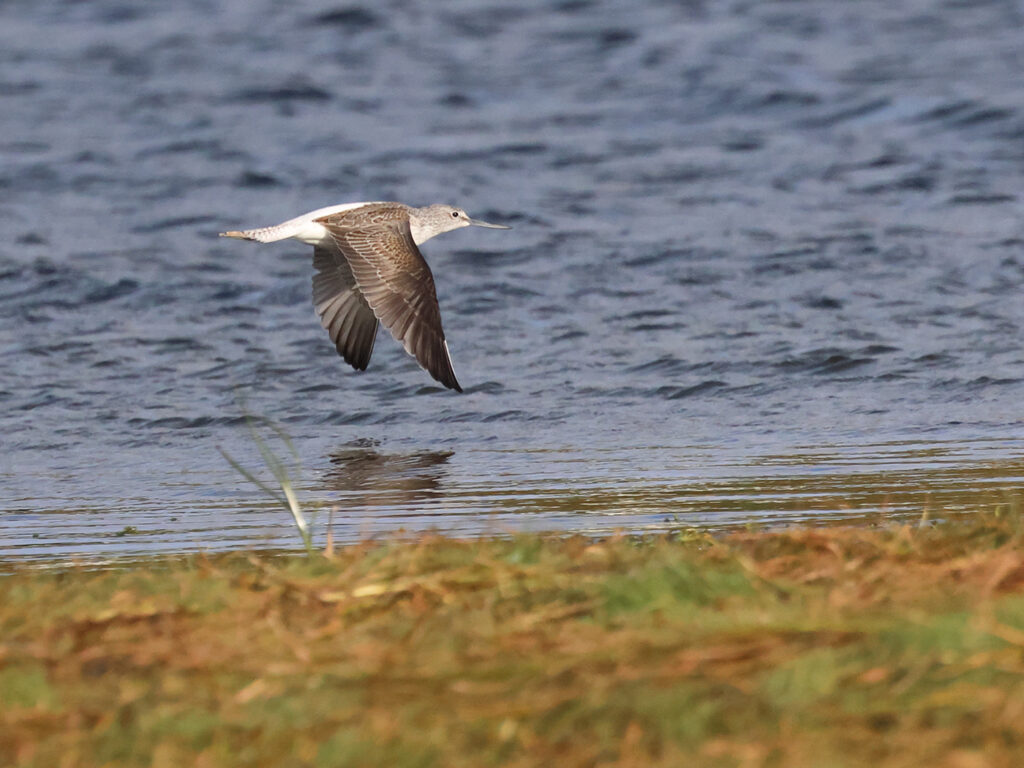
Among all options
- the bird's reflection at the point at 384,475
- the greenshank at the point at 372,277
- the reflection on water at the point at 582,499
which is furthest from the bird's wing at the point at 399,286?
the reflection on water at the point at 582,499

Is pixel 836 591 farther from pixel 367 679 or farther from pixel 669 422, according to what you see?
pixel 669 422

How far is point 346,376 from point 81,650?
5.74 m

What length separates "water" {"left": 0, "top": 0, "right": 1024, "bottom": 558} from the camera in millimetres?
6250

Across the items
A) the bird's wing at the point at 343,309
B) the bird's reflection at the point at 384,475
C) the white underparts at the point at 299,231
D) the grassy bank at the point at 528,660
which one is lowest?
the bird's reflection at the point at 384,475

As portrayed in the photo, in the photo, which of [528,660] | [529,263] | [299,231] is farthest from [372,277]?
[528,660]

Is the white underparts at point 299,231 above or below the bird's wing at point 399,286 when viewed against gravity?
above

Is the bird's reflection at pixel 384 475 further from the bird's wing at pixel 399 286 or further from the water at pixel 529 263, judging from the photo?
the bird's wing at pixel 399 286

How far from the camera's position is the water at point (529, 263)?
6.25 metres

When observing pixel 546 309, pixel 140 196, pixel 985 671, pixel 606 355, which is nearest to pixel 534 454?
pixel 606 355

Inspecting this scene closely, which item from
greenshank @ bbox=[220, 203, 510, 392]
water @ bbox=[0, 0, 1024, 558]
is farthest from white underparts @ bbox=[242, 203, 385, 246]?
water @ bbox=[0, 0, 1024, 558]

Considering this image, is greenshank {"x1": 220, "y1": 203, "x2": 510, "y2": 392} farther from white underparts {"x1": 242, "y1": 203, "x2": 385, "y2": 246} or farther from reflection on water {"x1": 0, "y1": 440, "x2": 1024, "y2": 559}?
reflection on water {"x1": 0, "y1": 440, "x2": 1024, "y2": 559}

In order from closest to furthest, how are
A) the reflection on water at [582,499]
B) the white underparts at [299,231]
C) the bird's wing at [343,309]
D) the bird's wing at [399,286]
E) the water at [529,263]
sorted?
the reflection on water at [582,499] < the water at [529,263] < the bird's wing at [399,286] < the white underparts at [299,231] < the bird's wing at [343,309]

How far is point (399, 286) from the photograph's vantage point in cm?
780

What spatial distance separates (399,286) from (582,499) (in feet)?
7.76
